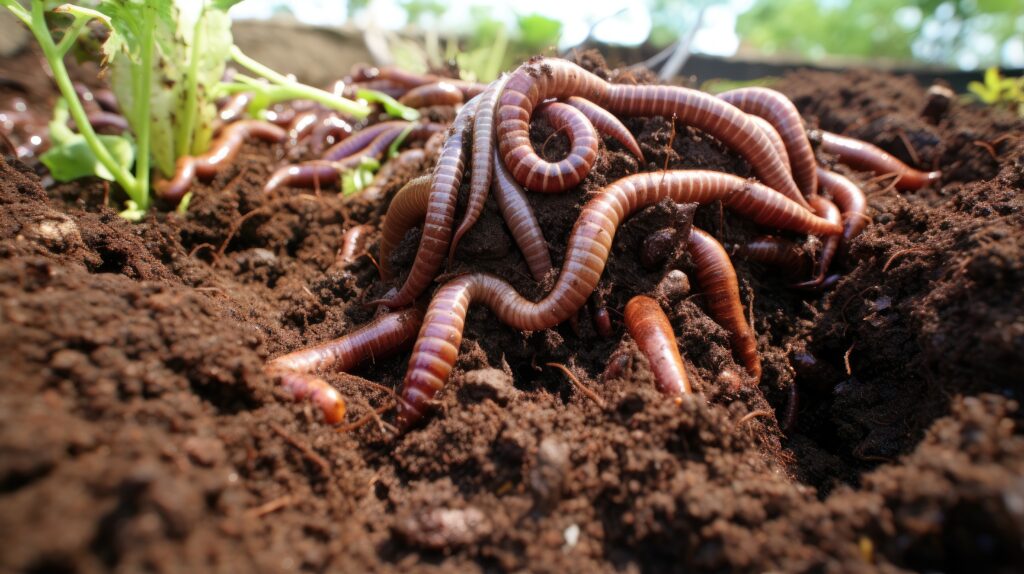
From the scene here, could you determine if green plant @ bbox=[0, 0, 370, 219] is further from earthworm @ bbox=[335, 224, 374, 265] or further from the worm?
the worm

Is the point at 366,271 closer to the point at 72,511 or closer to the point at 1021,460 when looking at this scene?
the point at 72,511

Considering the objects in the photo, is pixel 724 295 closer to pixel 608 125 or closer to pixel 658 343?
pixel 658 343

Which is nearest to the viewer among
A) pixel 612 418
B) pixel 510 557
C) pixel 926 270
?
pixel 510 557

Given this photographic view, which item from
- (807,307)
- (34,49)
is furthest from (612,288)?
(34,49)

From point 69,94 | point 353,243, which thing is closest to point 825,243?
point 353,243

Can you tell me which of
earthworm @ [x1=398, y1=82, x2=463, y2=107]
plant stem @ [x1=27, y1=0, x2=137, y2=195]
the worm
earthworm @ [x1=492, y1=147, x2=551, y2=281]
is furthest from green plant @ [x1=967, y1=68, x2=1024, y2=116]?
plant stem @ [x1=27, y1=0, x2=137, y2=195]

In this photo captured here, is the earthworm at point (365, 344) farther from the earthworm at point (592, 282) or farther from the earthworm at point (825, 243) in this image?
the earthworm at point (825, 243)
